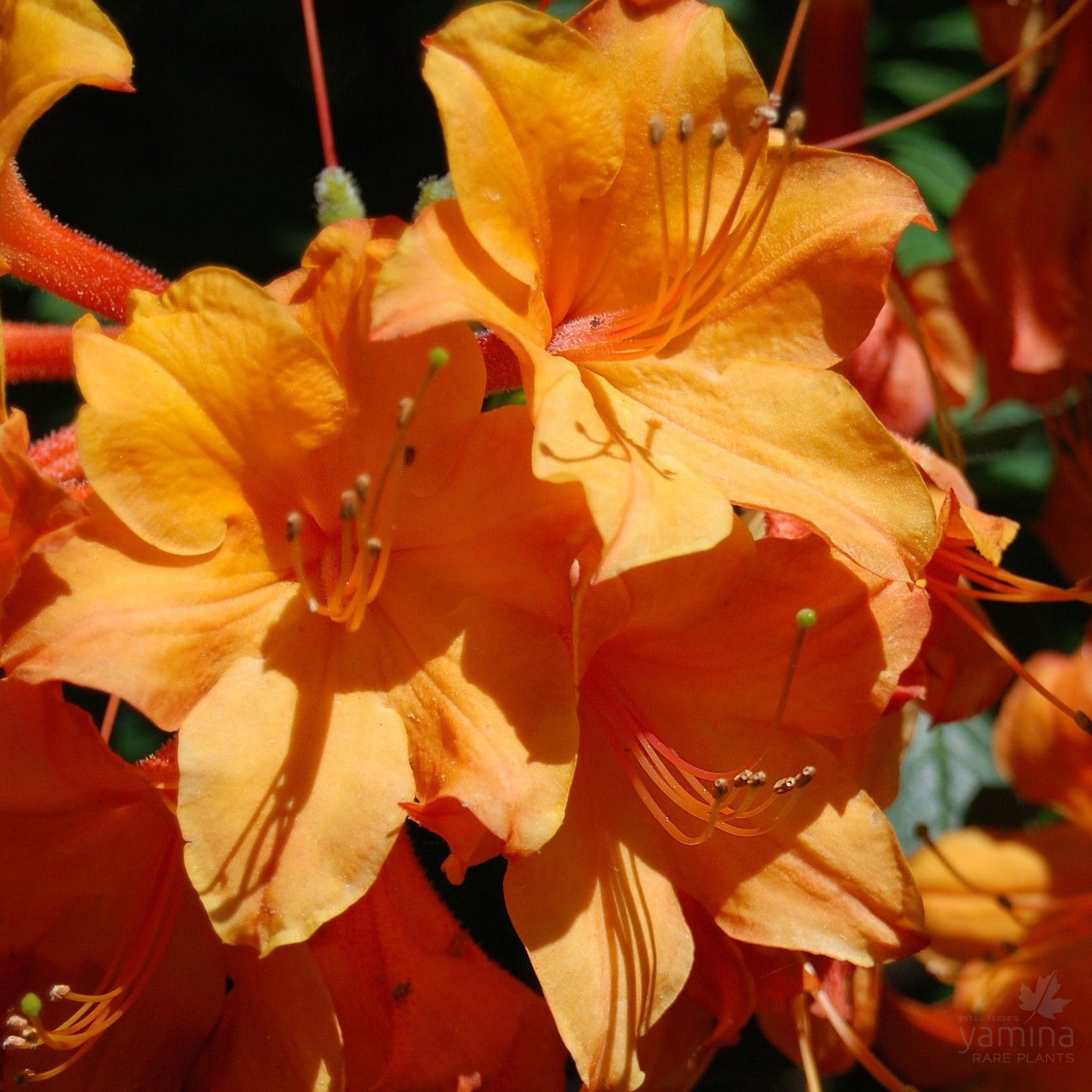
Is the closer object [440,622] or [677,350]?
[440,622]

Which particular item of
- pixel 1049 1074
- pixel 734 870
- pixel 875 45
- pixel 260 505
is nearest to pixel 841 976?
pixel 734 870

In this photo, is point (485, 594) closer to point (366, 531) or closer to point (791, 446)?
point (366, 531)

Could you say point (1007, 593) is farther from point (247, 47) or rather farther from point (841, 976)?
point (247, 47)

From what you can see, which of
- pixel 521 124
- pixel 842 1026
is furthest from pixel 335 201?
pixel 842 1026

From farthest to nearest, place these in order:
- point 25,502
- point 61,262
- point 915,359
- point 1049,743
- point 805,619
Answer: point 1049,743, point 915,359, point 61,262, point 805,619, point 25,502

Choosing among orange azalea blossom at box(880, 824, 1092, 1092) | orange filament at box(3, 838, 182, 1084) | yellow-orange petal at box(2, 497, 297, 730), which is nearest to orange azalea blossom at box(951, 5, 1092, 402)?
orange azalea blossom at box(880, 824, 1092, 1092)

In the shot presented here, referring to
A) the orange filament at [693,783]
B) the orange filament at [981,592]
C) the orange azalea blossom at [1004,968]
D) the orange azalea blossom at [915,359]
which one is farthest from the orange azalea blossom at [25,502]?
the orange azalea blossom at [1004,968]

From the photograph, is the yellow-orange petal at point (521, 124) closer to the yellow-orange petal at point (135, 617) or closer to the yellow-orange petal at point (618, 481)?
the yellow-orange petal at point (618, 481)
